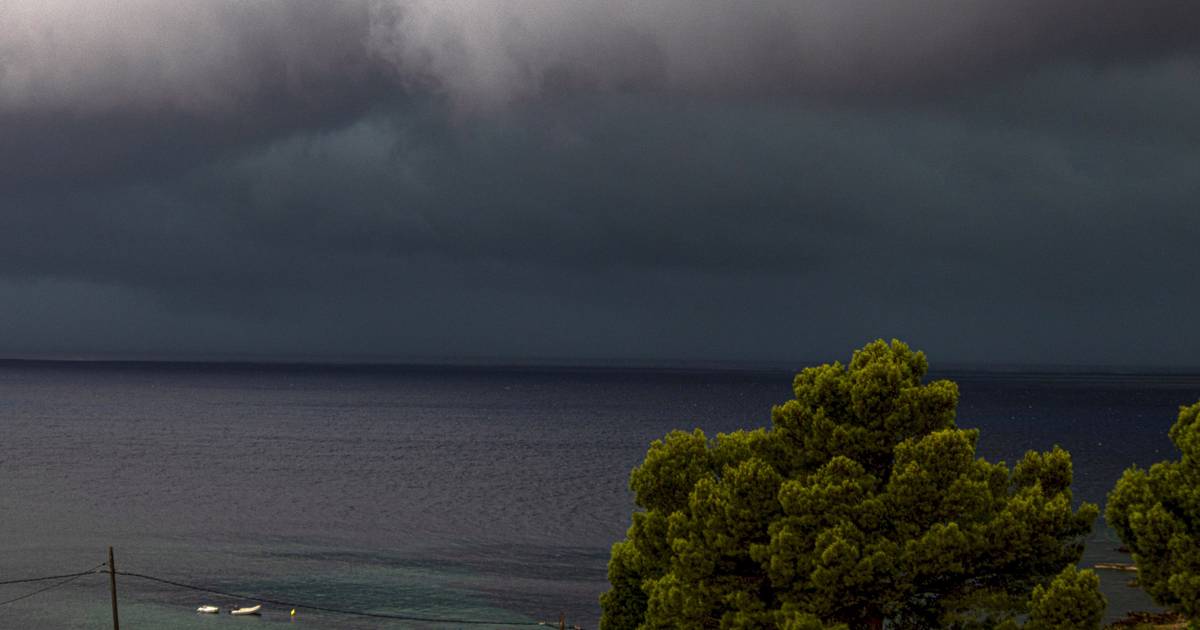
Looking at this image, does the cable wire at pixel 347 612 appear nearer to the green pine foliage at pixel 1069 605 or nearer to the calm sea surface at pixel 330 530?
the calm sea surface at pixel 330 530

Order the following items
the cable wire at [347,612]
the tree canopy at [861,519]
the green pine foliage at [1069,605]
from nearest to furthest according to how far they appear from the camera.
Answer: the green pine foliage at [1069,605]
the tree canopy at [861,519]
the cable wire at [347,612]

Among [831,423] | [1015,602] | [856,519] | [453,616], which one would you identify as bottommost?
[453,616]

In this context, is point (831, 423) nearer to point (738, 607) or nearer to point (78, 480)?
point (738, 607)

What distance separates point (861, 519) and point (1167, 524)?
36.4 feet

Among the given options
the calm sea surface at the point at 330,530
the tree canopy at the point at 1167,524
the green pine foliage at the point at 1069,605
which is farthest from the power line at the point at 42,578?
the tree canopy at the point at 1167,524

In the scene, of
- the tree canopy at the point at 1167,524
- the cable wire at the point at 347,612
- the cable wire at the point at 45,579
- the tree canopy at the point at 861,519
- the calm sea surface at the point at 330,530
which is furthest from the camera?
the cable wire at the point at 45,579

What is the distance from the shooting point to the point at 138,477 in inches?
6033

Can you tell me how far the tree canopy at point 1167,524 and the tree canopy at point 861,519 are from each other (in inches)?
75.2

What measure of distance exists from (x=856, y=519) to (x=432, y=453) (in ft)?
533

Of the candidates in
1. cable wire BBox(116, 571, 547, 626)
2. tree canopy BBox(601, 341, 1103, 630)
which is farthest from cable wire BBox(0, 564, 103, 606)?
tree canopy BBox(601, 341, 1103, 630)

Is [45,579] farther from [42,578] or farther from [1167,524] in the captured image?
[1167,524]

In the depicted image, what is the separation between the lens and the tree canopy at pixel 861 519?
3322 cm

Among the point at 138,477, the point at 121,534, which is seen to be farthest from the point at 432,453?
the point at 121,534

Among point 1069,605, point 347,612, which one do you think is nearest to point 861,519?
point 1069,605
